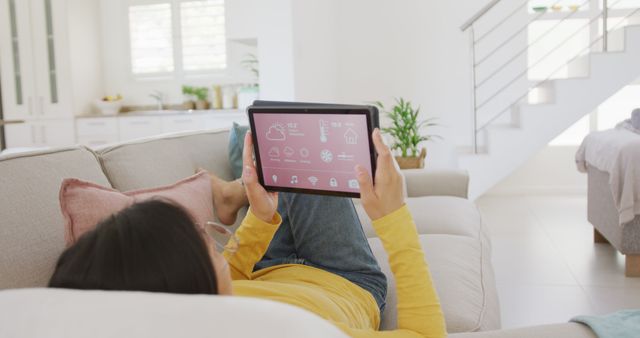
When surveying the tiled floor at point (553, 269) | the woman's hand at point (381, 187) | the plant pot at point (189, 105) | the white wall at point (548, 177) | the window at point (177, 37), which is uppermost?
the window at point (177, 37)

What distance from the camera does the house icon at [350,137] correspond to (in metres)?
1.14

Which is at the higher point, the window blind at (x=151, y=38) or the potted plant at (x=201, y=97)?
the window blind at (x=151, y=38)

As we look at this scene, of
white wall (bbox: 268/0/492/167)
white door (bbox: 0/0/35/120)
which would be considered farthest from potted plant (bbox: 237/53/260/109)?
white door (bbox: 0/0/35/120)

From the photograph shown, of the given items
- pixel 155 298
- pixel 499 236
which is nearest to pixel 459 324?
pixel 155 298

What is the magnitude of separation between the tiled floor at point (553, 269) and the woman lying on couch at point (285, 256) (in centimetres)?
137

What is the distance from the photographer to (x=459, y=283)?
1776 mm

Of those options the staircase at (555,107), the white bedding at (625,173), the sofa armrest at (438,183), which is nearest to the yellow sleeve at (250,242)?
the sofa armrest at (438,183)

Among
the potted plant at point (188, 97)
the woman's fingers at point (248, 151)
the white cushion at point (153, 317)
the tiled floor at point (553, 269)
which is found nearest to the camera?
the white cushion at point (153, 317)

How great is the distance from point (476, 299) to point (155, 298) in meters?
1.38

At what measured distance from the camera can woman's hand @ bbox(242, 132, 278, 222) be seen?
1272 millimetres

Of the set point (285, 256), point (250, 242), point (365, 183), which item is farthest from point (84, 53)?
point (365, 183)

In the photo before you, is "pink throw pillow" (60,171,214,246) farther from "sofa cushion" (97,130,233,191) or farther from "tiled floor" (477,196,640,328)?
"tiled floor" (477,196,640,328)

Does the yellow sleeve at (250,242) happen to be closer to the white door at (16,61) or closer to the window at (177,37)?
the window at (177,37)

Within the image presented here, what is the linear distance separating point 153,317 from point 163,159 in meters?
1.48
